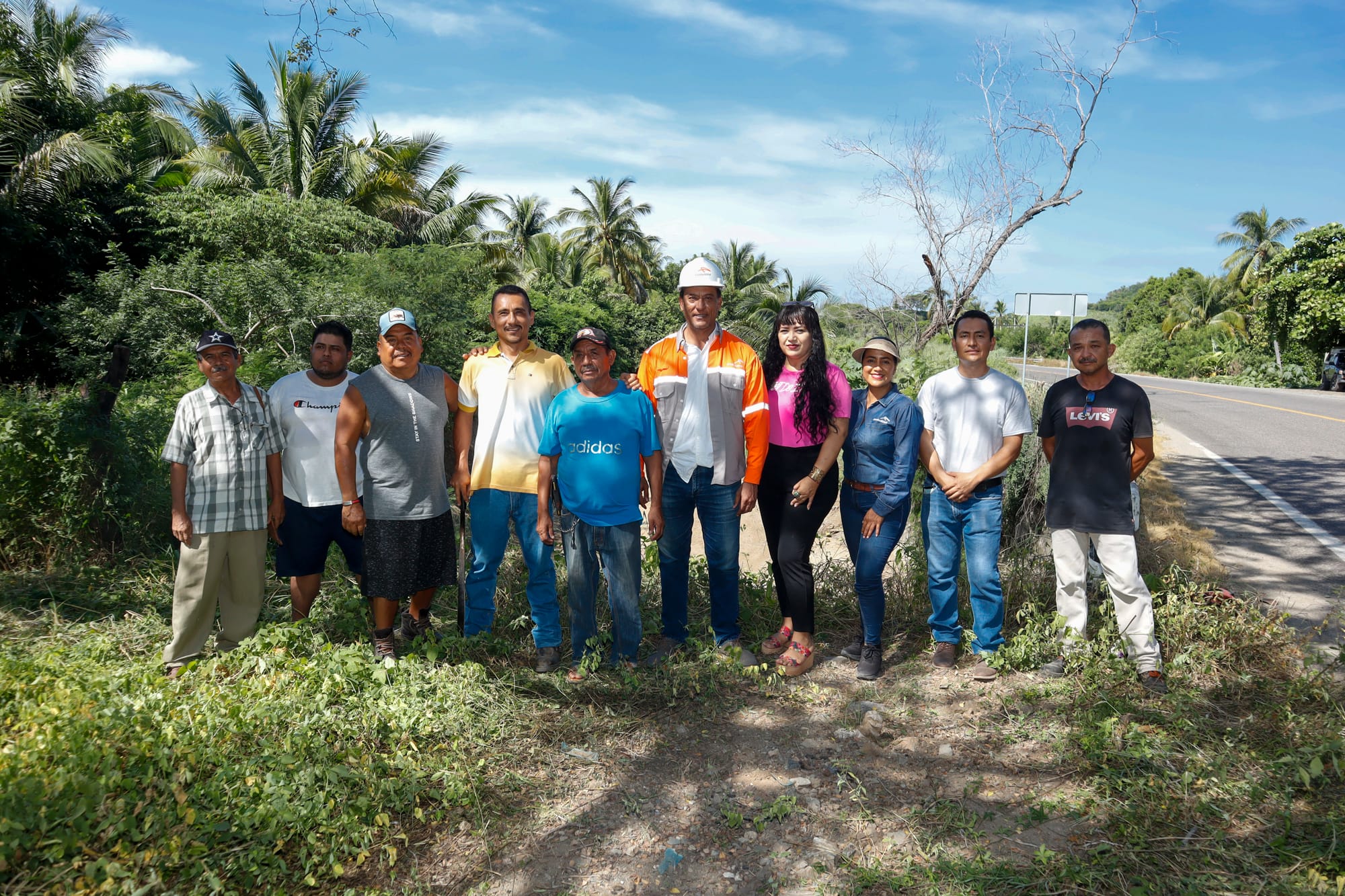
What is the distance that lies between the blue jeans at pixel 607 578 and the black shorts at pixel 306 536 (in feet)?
3.99

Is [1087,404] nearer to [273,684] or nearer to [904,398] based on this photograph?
[904,398]

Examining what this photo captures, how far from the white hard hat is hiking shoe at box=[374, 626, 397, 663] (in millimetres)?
2437

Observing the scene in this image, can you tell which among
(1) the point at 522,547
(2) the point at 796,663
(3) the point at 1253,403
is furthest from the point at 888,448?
(3) the point at 1253,403

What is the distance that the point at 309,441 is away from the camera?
4512mm

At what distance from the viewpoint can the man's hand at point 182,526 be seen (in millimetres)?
4094

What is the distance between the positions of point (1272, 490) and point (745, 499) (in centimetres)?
802

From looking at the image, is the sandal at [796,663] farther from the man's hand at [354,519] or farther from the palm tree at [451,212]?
the palm tree at [451,212]

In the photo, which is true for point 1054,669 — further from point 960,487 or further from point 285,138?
point 285,138

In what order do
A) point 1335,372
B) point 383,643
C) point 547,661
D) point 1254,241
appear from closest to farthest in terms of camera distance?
point 383,643, point 547,661, point 1335,372, point 1254,241

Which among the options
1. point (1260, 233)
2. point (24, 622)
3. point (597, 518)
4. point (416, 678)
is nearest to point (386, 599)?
point (416, 678)

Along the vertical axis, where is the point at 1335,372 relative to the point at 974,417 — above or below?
above

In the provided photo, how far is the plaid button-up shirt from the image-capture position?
13.7ft

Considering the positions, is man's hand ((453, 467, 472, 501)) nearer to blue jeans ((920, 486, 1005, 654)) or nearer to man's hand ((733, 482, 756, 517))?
man's hand ((733, 482, 756, 517))

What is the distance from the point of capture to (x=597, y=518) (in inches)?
165
